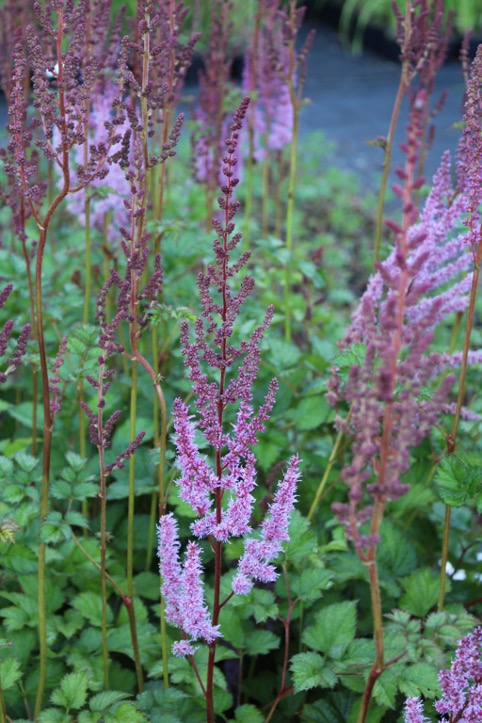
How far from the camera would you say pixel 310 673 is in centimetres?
168

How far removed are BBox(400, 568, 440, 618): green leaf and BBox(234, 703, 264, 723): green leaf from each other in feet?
1.50

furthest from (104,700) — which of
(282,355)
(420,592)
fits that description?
(282,355)

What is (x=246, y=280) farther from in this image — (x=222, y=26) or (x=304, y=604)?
(x=222, y=26)

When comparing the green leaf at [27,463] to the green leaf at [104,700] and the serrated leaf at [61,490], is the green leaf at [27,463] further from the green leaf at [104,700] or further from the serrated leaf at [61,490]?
the green leaf at [104,700]

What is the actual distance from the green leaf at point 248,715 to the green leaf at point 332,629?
20cm

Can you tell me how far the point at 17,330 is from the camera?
120 inches

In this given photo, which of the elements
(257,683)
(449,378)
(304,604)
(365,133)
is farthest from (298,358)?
(365,133)

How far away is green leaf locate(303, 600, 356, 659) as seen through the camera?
1.88 metres

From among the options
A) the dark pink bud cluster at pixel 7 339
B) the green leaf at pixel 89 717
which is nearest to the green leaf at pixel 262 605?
the green leaf at pixel 89 717

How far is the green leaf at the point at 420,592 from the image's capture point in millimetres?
2074

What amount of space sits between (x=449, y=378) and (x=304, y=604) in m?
1.25

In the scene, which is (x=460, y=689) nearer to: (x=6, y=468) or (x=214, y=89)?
(x=6, y=468)

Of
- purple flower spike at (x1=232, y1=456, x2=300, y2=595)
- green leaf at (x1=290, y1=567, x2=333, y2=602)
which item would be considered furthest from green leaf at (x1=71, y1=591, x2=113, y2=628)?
purple flower spike at (x1=232, y1=456, x2=300, y2=595)

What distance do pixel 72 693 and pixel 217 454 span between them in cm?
69
